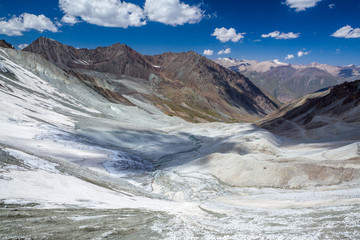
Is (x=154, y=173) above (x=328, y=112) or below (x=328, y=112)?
below

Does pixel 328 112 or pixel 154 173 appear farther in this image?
pixel 328 112

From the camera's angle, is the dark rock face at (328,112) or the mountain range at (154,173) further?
the dark rock face at (328,112)

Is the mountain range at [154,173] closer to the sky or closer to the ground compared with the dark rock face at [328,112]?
closer to the ground

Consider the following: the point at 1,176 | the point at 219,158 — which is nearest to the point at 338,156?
the point at 219,158

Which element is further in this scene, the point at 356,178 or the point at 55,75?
the point at 55,75

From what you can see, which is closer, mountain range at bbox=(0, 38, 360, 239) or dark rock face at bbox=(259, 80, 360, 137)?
mountain range at bbox=(0, 38, 360, 239)

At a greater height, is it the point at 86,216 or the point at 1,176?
the point at 1,176

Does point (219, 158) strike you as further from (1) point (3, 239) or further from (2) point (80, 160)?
(1) point (3, 239)

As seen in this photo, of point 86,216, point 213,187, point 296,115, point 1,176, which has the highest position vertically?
point 296,115

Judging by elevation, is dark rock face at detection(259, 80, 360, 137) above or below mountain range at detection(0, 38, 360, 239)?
above

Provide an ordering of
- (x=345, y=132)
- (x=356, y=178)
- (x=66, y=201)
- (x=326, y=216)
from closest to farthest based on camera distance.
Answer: (x=326, y=216) < (x=66, y=201) < (x=356, y=178) < (x=345, y=132)

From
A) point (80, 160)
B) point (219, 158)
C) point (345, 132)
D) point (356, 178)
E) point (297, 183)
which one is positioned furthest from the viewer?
point (345, 132)
